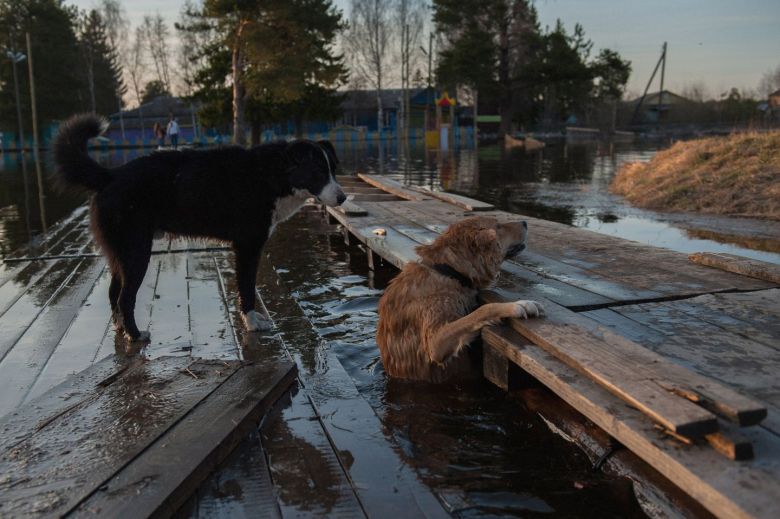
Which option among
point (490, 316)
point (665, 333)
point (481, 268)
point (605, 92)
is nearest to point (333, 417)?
point (490, 316)

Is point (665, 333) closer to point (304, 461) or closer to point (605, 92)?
point (304, 461)

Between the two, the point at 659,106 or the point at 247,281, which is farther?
the point at 659,106

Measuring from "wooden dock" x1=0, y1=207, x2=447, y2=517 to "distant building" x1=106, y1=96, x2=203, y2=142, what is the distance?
6033 cm

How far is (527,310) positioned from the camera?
3682 mm

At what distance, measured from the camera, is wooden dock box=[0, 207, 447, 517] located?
2551 mm

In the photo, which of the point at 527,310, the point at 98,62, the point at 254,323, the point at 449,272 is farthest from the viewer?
the point at 98,62

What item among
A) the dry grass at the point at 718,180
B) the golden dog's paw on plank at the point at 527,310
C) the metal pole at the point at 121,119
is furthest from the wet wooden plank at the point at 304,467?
the metal pole at the point at 121,119

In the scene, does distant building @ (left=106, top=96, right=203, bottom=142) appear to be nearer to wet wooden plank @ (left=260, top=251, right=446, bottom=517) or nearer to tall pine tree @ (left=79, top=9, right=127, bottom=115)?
tall pine tree @ (left=79, top=9, right=127, bottom=115)

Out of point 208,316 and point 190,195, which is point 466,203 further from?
point 190,195

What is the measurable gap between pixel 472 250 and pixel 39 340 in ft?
11.2

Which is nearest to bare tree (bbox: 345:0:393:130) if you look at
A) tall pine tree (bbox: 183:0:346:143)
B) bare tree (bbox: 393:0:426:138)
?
bare tree (bbox: 393:0:426:138)

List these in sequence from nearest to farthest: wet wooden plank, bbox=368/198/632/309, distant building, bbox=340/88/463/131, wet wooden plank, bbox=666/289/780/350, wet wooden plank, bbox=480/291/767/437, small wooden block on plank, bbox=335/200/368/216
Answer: wet wooden plank, bbox=480/291/767/437 → wet wooden plank, bbox=666/289/780/350 → wet wooden plank, bbox=368/198/632/309 → small wooden block on plank, bbox=335/200/368/216 → distant building, bbox=340/88/463/131

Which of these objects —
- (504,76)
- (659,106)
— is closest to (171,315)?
(504,76)

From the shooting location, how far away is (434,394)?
13.1ft
